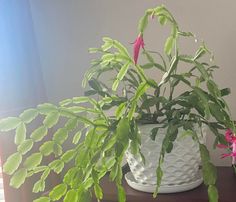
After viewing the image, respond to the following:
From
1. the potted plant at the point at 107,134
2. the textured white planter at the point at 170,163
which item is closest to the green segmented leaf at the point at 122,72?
the potted plant at the point at 107,134

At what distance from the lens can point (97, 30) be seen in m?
1.51

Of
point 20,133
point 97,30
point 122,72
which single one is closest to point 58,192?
point 20,133

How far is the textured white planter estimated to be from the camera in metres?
0.92

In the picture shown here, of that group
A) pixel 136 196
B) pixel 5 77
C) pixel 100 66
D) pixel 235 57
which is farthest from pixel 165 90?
pixel 5 77

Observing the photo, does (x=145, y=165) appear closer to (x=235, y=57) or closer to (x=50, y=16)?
(x=235, y=57)

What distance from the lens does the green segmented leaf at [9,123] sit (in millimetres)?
707

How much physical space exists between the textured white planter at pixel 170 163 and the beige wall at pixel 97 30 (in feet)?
1.35

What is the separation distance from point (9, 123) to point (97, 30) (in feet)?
2.90

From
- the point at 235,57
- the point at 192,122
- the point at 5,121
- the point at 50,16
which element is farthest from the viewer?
the point at 50,16

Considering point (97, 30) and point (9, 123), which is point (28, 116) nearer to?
point (9, 123)

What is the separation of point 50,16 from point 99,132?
3.23ft

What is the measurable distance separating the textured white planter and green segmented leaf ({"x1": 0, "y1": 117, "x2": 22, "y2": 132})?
0.34 m

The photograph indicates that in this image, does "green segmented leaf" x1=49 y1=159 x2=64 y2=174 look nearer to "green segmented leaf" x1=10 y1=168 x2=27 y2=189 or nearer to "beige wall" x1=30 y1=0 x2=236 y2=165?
"green segmented leaf" x1=10 y1=168 x2=27 y2=189

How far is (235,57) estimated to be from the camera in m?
1.30
